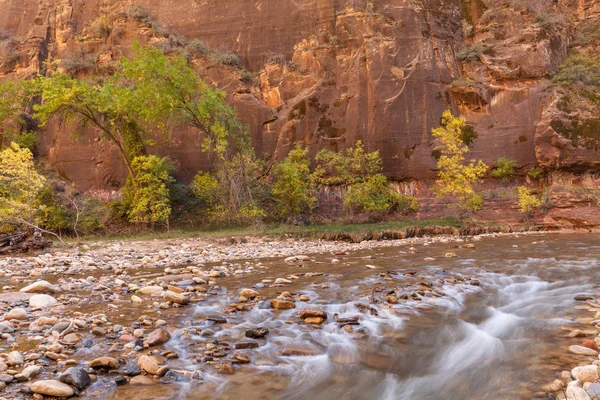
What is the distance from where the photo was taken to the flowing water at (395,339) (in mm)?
3588

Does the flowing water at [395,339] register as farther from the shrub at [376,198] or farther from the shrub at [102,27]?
the shrub at [102,27]

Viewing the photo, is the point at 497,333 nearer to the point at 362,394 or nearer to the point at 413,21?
the point at 362,394

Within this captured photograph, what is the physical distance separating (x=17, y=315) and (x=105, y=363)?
7.93ft

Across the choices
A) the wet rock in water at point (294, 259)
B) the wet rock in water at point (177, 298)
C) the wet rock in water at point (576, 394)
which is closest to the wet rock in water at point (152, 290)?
the wet rock in water at point (177, 298)

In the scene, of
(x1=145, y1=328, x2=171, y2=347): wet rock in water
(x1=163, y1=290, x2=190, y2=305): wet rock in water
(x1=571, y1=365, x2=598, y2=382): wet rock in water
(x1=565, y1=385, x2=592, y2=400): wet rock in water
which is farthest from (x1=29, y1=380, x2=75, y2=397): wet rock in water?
(x1=571, y1=365, x2=598, y2=382): wet rock in water

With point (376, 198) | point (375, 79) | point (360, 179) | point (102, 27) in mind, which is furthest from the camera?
point (102, 27)

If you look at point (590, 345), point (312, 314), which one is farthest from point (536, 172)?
point (312, 314)

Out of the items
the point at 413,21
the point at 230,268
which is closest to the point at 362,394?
the point at 230,268

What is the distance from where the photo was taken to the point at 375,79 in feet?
96.9

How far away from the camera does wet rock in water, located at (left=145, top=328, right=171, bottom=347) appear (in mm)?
4238

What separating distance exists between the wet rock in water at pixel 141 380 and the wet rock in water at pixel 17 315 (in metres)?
2.72

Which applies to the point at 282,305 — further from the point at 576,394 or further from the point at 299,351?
the point at 576,394

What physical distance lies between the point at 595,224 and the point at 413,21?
19.9 meters

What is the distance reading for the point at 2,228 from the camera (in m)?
15.5
